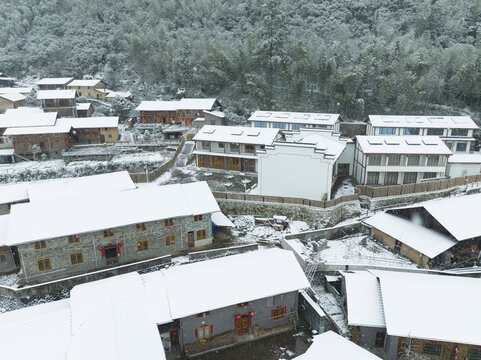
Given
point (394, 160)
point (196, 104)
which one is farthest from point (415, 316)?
point (196, 104)

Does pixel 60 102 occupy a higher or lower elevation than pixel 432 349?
higher

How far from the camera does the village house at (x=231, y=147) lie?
42.4 meters

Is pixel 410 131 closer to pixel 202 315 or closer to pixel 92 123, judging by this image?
pixel 202 315

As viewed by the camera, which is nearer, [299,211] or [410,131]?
[299,211]

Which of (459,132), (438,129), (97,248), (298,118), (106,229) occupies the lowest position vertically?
(97,248)

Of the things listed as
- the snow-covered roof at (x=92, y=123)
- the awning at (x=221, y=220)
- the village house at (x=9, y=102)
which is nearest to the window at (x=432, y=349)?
the awning at (x=221, y=220)

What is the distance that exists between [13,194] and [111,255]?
1387cm

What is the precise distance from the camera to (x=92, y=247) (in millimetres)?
27703

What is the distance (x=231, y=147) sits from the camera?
142ft

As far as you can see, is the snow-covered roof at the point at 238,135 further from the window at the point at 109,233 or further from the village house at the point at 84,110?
the village house at the point at 84,110

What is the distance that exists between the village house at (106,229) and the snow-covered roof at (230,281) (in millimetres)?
6013

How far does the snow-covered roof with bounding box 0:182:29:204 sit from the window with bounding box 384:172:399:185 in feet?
124

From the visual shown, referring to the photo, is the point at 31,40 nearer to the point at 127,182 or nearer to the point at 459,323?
the point at 127,182

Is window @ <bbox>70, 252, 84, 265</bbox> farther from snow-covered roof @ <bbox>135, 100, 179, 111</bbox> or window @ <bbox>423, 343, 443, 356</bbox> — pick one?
snow-covered roof @ <bbox>135, 100, 179, 111</bbox>
